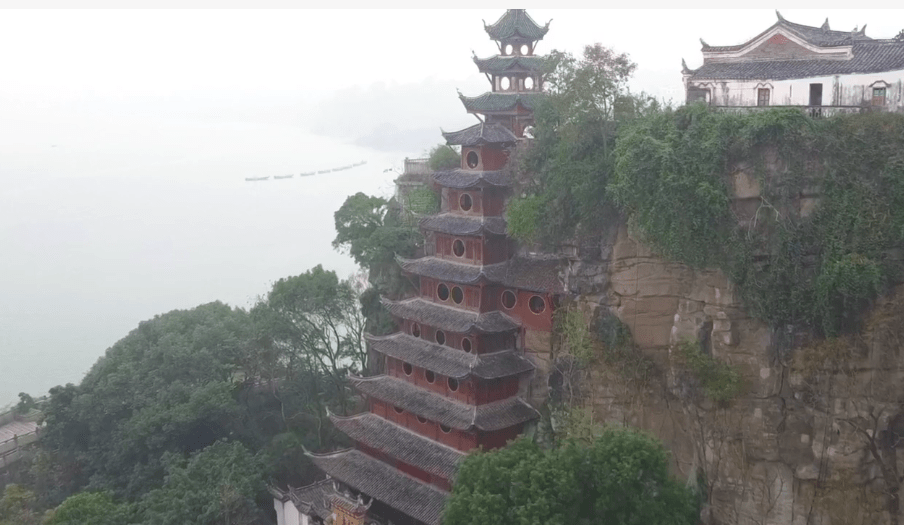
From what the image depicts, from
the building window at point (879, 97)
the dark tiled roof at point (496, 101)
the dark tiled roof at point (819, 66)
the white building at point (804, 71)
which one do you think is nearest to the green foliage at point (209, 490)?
the dark tiled roof at point (496, 101)

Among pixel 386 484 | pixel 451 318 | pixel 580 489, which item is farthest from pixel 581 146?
pixel 386 484

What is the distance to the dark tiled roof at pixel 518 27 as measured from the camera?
89.5ft

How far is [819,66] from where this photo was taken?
72.6ft

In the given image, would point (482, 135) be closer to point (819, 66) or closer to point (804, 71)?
point (804, 71)

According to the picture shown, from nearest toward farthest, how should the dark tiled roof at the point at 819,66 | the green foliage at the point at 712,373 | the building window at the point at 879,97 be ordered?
the green foliage at the point at 712,373, the building window at the point at 879,97, the dark tiled roof at the point at 819,66

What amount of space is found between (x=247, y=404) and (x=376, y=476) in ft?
32.8

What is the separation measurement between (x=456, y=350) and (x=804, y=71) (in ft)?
42.2

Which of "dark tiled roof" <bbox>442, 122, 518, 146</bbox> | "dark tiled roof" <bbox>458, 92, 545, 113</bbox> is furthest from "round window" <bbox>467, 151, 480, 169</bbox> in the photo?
"dark tiled roof" <bbox>458, 92, 545, 113</bbox>

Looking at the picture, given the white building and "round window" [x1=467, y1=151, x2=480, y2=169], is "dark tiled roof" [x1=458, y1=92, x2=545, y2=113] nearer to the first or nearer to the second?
"round window" [x1=467, y1=151, x2=480, y2=169]

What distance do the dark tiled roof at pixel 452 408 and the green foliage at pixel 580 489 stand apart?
4785mm

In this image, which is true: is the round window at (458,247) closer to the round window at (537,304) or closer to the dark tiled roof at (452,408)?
the round window at (537,304)

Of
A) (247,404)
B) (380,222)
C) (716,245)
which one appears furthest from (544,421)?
(247,404)

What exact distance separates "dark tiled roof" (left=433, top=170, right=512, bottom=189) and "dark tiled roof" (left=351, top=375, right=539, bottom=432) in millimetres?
6610

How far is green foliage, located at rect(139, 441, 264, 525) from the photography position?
995 inches
